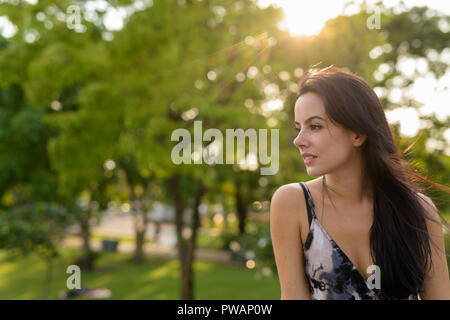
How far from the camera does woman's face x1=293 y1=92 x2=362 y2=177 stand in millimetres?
1796

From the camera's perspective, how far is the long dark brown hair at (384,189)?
181 centimetres

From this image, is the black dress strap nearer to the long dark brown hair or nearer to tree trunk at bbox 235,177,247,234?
the long dark brown hair

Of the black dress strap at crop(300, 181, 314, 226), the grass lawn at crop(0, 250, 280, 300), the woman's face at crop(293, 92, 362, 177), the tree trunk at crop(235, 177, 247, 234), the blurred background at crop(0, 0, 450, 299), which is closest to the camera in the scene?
the woman's face at crop(293, 92, 362, 177)

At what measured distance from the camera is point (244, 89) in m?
10.1

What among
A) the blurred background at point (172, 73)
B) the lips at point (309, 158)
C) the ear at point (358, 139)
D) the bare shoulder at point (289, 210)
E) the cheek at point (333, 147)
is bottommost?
the bare shoulder at point (289, 210)

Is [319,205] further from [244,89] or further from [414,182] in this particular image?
[244,89]

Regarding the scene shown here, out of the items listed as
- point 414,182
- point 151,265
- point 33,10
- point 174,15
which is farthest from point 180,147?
point 151,265

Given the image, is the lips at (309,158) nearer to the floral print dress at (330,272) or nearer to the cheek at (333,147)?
the cheek at (333,147)

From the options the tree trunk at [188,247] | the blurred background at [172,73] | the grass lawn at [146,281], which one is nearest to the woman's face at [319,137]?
the blurred background at [172,73]

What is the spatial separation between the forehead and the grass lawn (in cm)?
1379

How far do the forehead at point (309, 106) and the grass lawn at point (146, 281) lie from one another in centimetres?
1379

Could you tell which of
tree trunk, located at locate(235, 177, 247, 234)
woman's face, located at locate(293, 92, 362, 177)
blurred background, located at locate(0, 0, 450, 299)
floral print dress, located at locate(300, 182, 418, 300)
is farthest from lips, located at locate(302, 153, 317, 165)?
tree trunk, located at locate(235, 177, 247, 234)

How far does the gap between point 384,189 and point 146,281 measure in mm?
18967

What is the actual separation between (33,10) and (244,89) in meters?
4.70
